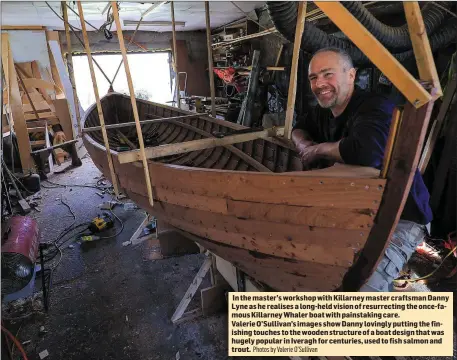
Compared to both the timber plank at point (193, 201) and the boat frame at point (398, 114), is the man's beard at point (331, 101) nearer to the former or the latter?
the boat frame at point (398, 114)

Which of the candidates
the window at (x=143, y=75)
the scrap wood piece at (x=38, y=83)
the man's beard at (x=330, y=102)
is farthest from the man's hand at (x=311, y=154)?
the window at (x=143, y=75)

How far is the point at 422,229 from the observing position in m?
1.93

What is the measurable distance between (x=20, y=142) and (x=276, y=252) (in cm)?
661

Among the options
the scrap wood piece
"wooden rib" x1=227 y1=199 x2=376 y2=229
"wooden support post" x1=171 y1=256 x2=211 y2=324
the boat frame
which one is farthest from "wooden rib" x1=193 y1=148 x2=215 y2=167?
the scrap wood piece

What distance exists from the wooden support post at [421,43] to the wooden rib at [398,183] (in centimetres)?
10

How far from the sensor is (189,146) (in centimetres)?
240

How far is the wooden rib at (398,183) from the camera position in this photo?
123 cm

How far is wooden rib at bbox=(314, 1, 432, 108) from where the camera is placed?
1.15 metres

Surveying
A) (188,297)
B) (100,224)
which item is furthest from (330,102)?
(100,224)

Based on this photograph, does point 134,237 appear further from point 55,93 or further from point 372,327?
point 55,93

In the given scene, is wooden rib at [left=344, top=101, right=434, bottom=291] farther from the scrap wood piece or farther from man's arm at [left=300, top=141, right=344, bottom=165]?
the scrap wood piece

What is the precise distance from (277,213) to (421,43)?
3.16 feet

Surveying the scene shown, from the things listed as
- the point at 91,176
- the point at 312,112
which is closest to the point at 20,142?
the point at 91,176

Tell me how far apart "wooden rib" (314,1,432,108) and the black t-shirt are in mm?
395
